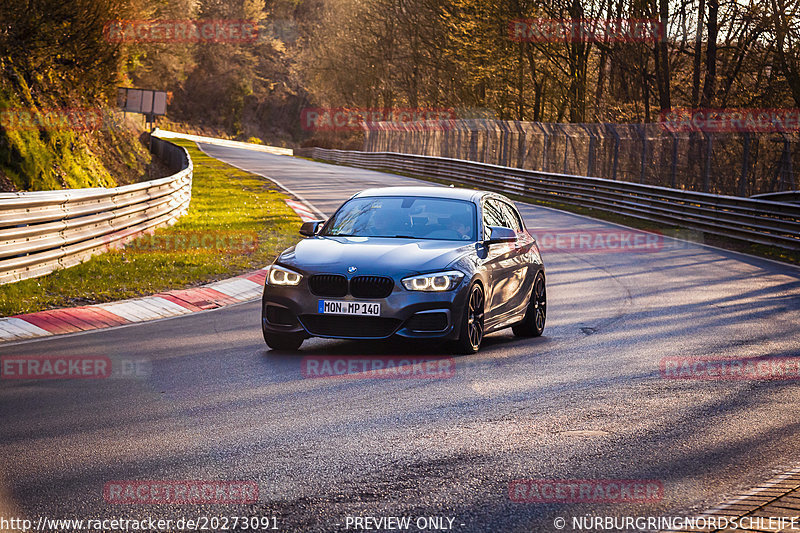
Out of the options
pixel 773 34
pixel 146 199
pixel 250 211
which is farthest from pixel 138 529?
pixel 773 34

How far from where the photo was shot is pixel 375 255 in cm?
952

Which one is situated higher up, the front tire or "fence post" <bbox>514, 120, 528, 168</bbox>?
"fence post" <bbox>514, 120, 528, 168</bbox>

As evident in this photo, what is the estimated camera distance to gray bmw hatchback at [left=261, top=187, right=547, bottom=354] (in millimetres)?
9227

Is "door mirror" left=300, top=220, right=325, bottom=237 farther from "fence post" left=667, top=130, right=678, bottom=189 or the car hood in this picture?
"fence post" left=667, top=130, right=678, bottom=189

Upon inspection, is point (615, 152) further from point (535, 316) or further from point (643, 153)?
point (535, 316)

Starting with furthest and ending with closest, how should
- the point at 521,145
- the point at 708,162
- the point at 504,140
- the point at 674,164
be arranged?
the point at 504,140 < the point at 521,145 < the point at 674,164 < the point at 708,162

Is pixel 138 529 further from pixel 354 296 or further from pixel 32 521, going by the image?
pixel 354 296

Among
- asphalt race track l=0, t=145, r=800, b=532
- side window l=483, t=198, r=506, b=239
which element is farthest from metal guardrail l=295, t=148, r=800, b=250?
side window l=483, t=198, r=506, b=239

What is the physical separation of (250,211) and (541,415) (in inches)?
845

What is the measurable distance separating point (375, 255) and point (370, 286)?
1.26 ft

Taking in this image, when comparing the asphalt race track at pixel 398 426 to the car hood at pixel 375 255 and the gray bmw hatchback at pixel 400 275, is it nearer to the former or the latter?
the gray bmw hatchback at pixel 400 275

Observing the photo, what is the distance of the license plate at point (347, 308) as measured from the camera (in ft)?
30.0

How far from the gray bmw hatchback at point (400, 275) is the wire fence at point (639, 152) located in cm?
1776

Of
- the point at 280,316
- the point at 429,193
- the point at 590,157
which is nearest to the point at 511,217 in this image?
the point at 429,193
